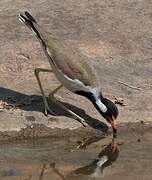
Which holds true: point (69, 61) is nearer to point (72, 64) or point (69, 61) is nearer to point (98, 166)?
point (72, 64)

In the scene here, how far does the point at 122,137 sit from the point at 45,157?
1.39 meters

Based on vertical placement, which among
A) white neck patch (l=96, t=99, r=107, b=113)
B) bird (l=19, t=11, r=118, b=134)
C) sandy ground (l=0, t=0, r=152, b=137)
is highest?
bird (l=19, t=11, r=118, b=134)

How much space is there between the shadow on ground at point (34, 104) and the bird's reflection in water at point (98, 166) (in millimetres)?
786

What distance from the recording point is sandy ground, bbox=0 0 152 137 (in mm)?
9664

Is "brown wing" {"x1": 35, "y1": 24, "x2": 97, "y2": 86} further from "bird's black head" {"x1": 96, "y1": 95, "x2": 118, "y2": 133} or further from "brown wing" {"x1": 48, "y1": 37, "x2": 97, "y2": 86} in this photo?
"bird's black head" {"x1": 96, "y1": 95, "x2": 118, "y2": 133}

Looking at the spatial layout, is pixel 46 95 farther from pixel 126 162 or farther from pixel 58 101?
pixel 126 162

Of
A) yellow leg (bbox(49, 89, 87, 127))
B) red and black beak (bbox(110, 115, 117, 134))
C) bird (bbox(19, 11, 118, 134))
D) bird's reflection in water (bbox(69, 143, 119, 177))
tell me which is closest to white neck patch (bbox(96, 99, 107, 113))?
bird (bbox(19, 11, 118, 134))

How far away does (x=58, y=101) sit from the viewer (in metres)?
9.80

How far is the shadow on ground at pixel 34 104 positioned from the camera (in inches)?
376

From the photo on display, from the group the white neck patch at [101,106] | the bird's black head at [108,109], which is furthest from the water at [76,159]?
Answer: the white neck patch at [101,106]

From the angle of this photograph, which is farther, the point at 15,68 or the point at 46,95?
the point at 15,68

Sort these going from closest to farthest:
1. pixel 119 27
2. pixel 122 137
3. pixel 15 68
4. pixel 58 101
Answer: pixel 122 137, pixel 58 101, pixel 15 68, pixel 119 27

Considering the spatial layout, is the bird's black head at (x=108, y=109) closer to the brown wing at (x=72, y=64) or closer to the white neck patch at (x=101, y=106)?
the white neck patch at (x=101, y=106)

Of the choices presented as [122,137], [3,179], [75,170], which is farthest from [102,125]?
[3,179]
